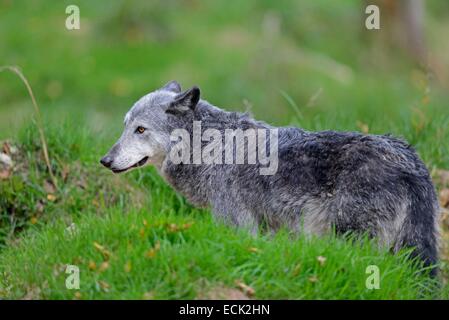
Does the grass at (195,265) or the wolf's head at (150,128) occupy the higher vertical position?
the wolf's head at (150,128)

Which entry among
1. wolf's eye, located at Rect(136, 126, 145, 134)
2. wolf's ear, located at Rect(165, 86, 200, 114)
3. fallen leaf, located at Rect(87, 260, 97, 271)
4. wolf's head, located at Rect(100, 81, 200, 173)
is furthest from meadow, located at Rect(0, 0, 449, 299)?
wolf's ear, located at Rect(165, 86, 200, 114)

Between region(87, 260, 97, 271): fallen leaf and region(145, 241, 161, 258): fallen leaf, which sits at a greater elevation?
region(145, 241, 161, 258): fallen leaf

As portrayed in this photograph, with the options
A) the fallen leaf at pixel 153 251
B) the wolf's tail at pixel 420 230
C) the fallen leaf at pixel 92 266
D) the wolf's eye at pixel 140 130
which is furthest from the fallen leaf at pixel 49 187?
the wolf's tail at pixel 420 230

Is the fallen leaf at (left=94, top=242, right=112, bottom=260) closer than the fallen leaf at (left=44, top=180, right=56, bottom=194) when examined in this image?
Yes

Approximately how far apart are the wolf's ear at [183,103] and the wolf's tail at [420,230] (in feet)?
6.80

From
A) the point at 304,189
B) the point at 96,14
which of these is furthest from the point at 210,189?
the point at 96,14

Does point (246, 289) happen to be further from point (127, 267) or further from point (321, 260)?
point (127, 267)

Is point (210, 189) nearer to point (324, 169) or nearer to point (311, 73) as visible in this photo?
point (324, 169)

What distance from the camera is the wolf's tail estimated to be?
6781 millimetres

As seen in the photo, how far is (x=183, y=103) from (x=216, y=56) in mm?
9092

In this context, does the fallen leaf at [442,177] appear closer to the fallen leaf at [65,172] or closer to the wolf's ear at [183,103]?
the wolf's ear at [183,103]

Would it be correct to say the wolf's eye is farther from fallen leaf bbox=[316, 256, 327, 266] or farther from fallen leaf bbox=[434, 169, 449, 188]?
fallen leaf bbox=[434, 169, 449, 188]

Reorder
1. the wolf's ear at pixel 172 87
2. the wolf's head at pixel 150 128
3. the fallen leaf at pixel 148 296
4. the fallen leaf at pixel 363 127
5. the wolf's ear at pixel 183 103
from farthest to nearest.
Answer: the fallen leaf at pixel 363 127 → the wolf's ear at pixel 172 87 → the wolf's ear at pixel 183 103 → the wolf's head at pixel 150 128 → the fallen leaf at pixel 148 296

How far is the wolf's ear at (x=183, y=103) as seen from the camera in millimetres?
7664
